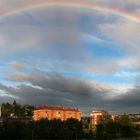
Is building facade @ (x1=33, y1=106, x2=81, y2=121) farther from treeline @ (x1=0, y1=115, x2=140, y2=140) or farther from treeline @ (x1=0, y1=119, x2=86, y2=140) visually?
treeline @ (x1=0, y1=119, x2=86, y2=140)

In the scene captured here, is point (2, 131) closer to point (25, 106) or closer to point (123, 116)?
point (123, 116)

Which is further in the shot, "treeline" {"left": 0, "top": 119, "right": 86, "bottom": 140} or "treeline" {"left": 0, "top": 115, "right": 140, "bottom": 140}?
"treeline" {"left": 0, "top": 115, "right": 140, "bottom": 140}

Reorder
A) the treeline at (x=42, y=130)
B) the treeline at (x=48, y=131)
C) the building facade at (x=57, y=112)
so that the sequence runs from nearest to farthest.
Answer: the treeline at (x=42, y=130) → the treeline at (x=48, y=131) → the building facade at (x=57, y=112)

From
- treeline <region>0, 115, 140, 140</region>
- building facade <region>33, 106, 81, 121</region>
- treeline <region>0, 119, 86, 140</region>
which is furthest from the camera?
building facade <region>33, 106, 81, 121</region>

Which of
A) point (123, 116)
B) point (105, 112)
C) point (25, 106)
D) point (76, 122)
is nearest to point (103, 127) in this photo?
point (76, 122)

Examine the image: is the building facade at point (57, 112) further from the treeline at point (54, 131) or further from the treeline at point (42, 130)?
the treeline at point (42, 130)

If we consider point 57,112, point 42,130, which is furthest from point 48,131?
point 57,112

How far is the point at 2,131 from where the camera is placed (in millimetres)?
49156

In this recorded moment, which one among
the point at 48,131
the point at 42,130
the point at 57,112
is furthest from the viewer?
the point at 57,112

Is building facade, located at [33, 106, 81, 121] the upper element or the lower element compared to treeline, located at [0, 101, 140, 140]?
upper

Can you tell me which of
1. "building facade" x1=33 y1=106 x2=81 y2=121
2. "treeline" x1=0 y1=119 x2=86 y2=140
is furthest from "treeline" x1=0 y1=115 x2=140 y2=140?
"building facade" x1=33 y1=106 x2=81 y2=121

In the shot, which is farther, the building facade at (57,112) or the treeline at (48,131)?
the building facade at (57,112)

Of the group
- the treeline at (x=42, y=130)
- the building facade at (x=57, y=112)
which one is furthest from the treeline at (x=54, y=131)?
the building facade at (x=57, y=112)

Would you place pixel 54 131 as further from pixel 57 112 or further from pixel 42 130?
pixel 57 112
